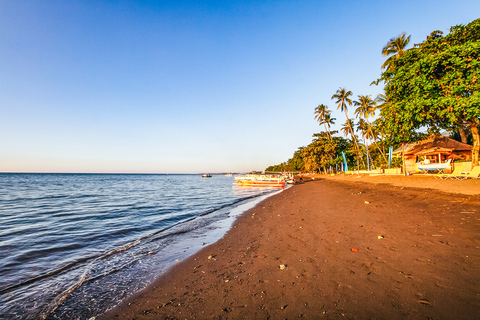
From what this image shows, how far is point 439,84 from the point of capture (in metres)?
14.3

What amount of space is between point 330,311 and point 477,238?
202 inches

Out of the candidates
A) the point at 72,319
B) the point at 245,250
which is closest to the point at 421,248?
the point at 245,250

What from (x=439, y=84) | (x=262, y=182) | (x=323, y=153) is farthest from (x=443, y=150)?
(x=323, y=153)

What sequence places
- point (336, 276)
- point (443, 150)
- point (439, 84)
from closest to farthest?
point (336, 276) → point (439, 84) → point (443, 150)

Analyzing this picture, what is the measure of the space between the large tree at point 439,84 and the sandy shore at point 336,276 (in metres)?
9.60

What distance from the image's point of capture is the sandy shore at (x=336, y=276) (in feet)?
11.0

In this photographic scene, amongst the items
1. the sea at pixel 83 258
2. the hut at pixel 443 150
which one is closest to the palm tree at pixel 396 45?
the hut at pixel 443 150

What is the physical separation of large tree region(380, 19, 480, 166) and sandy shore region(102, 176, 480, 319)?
9598 millimetres

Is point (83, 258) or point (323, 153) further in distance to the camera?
point (323, 153)

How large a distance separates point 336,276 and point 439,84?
17.3 m

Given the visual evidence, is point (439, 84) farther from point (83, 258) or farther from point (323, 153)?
point (323, 153)

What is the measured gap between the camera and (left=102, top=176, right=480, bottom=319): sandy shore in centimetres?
334

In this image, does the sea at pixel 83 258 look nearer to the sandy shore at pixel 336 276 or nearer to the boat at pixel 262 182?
the sandy shore at pixel 336 276

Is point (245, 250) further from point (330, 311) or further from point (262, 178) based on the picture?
point (262, 178)
